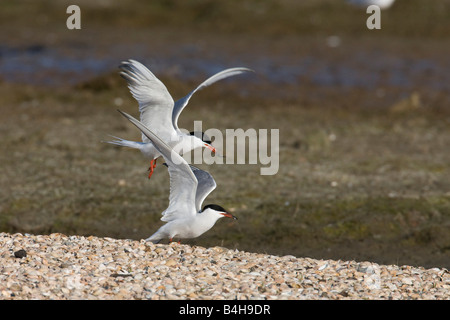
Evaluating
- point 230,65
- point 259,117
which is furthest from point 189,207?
point 230,65

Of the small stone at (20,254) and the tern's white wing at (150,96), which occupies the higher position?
the tern's white wing at (150,96)

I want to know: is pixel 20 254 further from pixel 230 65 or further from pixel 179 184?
pixel 230 65

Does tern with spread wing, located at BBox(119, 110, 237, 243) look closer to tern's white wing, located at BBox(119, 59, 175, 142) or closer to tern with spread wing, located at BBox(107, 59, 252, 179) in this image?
tern with spread wing, located at BBox(107, 59, 252, 179)

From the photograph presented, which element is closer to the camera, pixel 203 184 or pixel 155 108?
pixel 203 184

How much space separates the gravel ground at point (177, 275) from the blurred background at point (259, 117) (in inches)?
90.8

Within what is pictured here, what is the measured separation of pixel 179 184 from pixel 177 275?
3.67ft

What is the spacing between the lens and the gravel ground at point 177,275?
7.55 metres

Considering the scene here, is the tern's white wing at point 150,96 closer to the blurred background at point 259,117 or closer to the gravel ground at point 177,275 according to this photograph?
the gravel ground at point 177,275

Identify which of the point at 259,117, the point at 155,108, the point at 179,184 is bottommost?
the point at 179,184

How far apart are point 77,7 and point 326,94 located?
16827 mm

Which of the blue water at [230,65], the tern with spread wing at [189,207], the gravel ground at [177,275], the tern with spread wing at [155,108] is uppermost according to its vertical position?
the blue water at [230,65]

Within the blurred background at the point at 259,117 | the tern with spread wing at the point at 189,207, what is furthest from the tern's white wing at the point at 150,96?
the blurred background at the point at 259,117

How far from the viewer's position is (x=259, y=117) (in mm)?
18531
